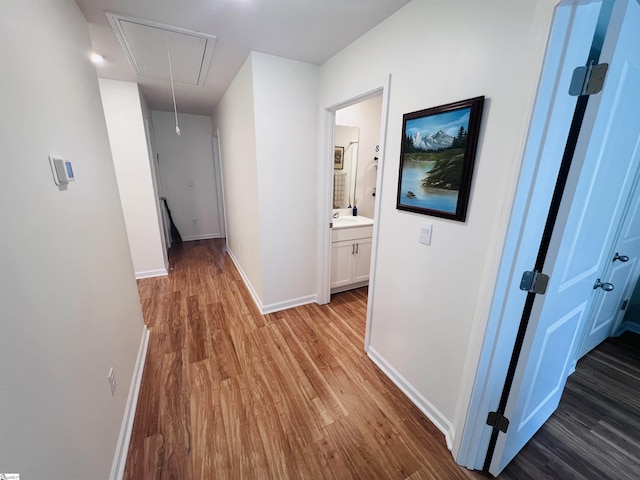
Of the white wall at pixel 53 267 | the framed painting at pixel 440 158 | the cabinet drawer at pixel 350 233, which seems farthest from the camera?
the cabinet drawer at pixel 350 233

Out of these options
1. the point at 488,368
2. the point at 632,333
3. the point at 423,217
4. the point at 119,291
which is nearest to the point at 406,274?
the point at 423,217

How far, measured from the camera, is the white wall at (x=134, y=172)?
295 cm

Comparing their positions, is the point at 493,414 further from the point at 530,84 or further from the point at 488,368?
the point at 530,84

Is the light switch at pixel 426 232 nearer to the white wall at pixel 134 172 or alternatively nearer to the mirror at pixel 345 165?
the mirror at pixel 345 165

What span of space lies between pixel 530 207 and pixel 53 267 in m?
1.77

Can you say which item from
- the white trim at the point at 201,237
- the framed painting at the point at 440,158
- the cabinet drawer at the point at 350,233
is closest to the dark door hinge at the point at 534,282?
the framed painting at the point at 440,158

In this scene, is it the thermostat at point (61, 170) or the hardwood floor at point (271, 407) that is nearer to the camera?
the thermostat at point (61, 170)

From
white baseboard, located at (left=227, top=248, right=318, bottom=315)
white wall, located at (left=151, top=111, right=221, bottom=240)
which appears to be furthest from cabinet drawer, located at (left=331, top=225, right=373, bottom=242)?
white wall, located at (left=151, top=111, right=221, bottom=240)

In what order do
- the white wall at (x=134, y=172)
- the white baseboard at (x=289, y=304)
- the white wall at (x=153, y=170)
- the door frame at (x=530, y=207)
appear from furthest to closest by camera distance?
→ 1. the white wall at (x=153, y=170)
2. the white wall at (x=134, y=172)
3. the white baseboard at (x=289, y=304)
4. the door frame at (x=530, y=207)

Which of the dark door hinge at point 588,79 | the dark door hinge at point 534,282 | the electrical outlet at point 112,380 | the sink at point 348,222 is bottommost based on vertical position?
the electrical outlet at point 112,380

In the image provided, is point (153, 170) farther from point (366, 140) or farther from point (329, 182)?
point (366, 140)

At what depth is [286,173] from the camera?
242cm

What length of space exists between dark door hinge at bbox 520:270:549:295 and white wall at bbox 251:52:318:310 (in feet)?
6.27

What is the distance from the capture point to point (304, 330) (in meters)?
2.39
